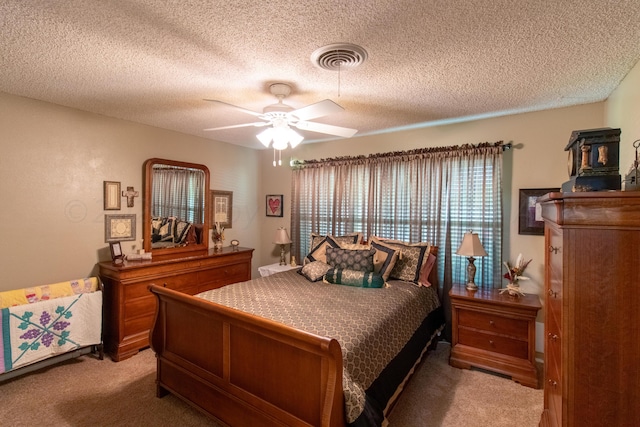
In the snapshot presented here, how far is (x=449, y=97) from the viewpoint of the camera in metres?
2.58

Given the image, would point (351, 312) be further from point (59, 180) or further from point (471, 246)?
point (59, 180)

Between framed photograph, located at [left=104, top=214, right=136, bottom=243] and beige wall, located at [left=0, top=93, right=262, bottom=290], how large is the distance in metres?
0.05

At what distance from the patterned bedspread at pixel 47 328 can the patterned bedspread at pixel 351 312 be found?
1.30 metres

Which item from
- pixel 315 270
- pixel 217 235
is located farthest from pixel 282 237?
pixel 315 270

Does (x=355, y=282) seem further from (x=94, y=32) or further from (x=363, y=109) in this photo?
(x=94, y=32)

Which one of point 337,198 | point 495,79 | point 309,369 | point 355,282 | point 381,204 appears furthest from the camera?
point 337,198

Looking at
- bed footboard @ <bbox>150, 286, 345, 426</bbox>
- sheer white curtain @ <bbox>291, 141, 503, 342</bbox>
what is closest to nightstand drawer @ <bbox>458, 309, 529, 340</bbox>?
sheer white curtain @ <bbox>291, 141, 503, 342</bbox>

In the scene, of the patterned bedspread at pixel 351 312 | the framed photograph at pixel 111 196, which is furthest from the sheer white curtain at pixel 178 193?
the patterned bedspread at pixel 351 312

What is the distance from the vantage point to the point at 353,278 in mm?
2908

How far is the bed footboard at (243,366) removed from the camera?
4.89 feet

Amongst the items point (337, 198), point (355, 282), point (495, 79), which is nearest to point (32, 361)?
point (355, 282)

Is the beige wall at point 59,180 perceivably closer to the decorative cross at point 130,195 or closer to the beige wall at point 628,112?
the decorative cross at point 130,195

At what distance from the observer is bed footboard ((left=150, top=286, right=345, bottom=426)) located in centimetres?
149

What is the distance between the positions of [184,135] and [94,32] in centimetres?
233
